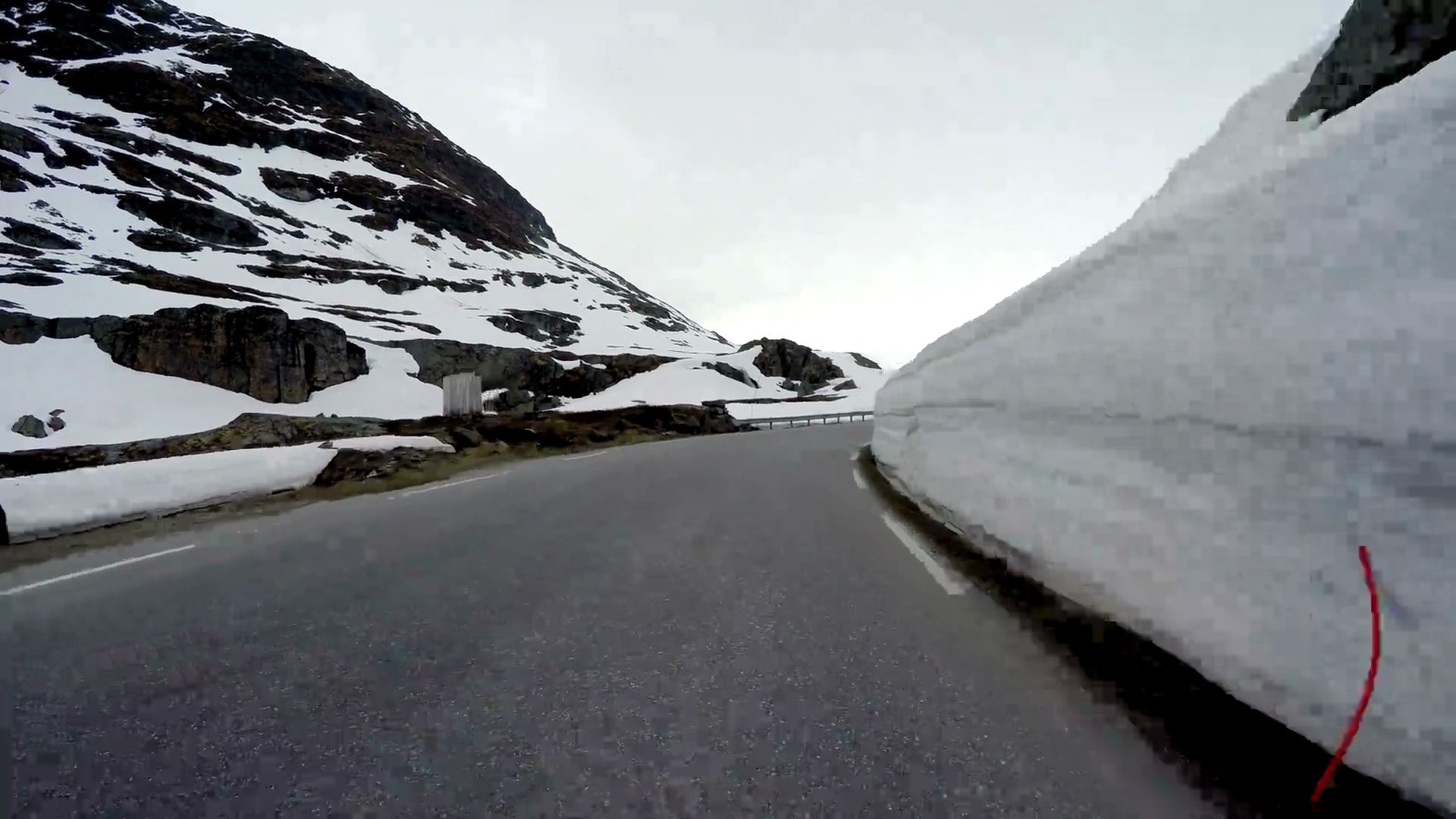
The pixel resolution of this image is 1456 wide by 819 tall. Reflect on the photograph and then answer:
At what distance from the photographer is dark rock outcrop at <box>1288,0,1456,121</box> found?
348cm

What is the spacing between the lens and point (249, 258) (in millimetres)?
65062

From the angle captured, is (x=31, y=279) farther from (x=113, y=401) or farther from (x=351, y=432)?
(x=351, y=432)

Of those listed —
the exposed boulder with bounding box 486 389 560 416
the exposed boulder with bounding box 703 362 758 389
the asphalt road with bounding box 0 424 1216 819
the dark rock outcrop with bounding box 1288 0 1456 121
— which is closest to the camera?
the asphalt road with bounding box 0 424 1216 819

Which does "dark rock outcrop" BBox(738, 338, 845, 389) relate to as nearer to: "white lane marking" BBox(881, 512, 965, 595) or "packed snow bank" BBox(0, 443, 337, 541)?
"packed snow bank" BBox(0, 443, 337, 541)

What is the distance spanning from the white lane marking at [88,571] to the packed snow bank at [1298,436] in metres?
6.86

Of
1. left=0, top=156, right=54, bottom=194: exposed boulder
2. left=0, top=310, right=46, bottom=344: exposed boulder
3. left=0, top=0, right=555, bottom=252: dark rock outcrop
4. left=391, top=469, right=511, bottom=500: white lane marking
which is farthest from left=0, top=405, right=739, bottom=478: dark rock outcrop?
left=0, top=0, right=555, bottom=252: dark rock outcrop

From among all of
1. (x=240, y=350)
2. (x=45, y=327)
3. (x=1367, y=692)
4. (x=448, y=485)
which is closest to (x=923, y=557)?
(x=1367, y=692)

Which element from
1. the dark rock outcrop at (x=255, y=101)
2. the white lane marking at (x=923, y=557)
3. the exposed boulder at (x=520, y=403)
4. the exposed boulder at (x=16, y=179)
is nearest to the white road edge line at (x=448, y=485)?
the white lane marking at (x=923, y=557)

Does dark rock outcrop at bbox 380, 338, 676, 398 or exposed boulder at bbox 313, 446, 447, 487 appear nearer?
exposed boulder at bbox 313, 446, 447, 487

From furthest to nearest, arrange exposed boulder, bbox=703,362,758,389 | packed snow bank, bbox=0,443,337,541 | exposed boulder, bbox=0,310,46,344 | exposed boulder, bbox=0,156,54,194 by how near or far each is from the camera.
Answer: exposed boulder, bbox=703,362,758,389 < exposed boulder, bbox=0,156,54,194 < exposed boulder, bbox=0,310,46,344 < packed snow bank, bbox=0,443,337,541

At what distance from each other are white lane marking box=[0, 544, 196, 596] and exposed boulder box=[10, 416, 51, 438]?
2726cm

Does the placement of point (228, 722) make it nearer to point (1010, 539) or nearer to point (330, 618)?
point (330, 618)

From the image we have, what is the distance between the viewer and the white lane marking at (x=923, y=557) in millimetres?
3984

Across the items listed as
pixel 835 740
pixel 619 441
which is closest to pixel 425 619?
pixel 835 740
